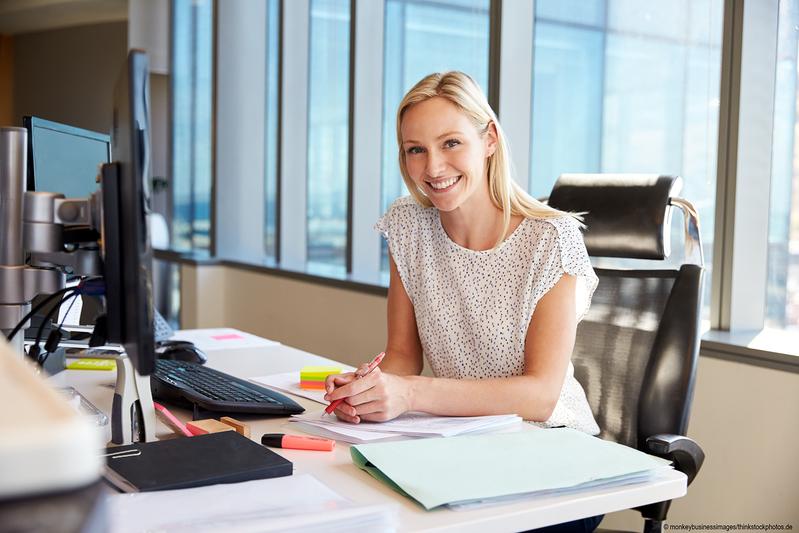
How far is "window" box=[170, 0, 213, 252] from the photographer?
579 centimetres

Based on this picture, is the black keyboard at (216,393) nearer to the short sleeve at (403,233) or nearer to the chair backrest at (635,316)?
the short sleeve at (403,233)

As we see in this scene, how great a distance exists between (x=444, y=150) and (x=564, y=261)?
0.34 metres

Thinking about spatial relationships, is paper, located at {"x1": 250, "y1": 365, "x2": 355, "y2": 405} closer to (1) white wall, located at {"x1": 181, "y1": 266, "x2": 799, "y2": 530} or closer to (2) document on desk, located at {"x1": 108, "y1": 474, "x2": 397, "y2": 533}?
(2) document on desk, located at {"x1": 108, "y1": 474, "x2": 397, "y2": 533}

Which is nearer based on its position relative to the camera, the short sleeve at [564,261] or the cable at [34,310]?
the cable at [34,310]

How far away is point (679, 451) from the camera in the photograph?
1.55m

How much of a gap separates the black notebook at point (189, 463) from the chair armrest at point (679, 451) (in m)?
0.77

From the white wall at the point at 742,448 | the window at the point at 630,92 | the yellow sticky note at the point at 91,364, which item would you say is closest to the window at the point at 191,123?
the window at the point at 630,92

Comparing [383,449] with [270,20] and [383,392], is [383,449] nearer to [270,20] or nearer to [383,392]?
[383,392]

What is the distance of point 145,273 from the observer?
2.68 ft

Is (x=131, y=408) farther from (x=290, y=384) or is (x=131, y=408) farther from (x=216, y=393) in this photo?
(x=290, y=384)

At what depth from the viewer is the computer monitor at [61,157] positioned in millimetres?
1324

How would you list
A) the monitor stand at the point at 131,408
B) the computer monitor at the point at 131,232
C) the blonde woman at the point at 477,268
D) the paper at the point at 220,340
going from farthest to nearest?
the paper at the point at 220,340 → the blonde woman at the point at 477,268 → the monitor stand at the point at 131,408 → the computer monitor at the point at 131,232

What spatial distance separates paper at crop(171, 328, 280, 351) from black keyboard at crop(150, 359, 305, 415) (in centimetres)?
56

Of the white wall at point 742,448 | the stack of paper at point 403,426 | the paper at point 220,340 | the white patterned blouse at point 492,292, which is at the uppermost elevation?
the white patterned blouse at point 492,292
